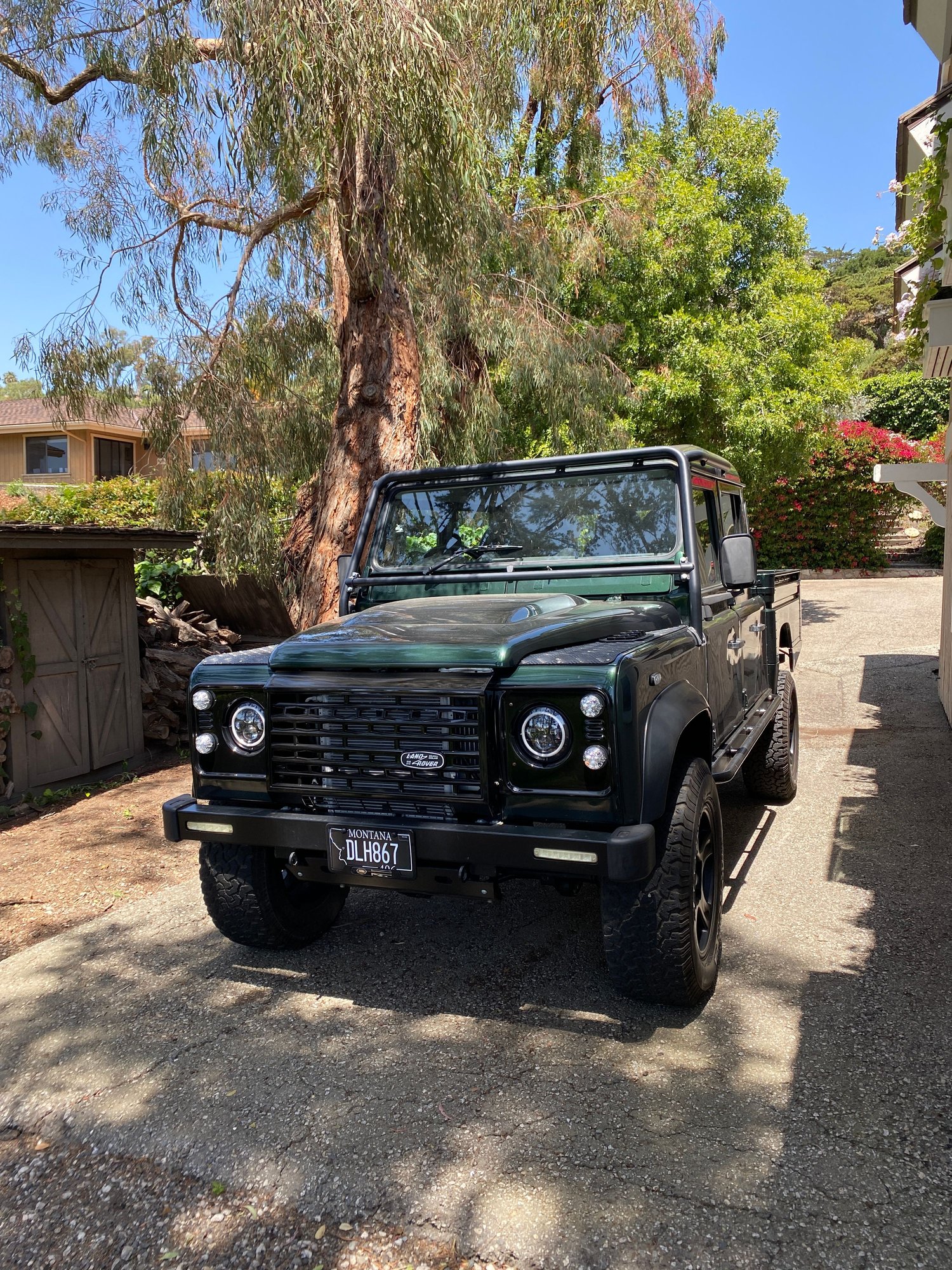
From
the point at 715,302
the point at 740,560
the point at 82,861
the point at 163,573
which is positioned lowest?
the point at 82,861

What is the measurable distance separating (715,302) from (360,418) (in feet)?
22.1

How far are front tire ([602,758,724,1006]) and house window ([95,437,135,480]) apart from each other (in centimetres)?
2436

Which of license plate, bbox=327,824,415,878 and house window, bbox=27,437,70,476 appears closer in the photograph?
license plate, bbox=327,824,415,878

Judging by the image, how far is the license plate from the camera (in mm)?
3107

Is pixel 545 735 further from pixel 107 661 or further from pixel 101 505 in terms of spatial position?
pixel 101 505

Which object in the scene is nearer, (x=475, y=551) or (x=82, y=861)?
(x=475, y=551)

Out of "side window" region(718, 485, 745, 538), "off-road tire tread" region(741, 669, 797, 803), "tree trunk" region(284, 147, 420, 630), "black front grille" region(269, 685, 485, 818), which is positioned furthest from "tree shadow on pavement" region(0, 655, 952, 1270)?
"tree trunk" region(284, 147, 420, 630)

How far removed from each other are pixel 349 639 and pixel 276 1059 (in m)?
1.49

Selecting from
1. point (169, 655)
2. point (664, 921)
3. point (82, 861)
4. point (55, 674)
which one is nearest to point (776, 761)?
Result: point (664, 921)

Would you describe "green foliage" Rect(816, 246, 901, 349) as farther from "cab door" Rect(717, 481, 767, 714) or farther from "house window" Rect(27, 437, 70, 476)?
"cab door" Rect(717, 481, 767, 714)

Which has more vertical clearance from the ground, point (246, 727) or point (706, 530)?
point (706, 530)

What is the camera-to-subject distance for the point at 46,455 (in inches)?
1013

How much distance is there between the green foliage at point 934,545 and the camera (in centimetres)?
1858

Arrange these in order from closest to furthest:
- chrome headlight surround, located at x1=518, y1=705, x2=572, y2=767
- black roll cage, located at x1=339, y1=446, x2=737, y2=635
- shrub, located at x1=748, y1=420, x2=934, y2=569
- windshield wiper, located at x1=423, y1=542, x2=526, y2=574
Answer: chrome headlight surround, located at x1=518, y1=705, x2=572, y2=767 < black roll cage, located at x1=339, y1=446, x2=737, y2=635 < windshield wiper, located at x1=423, y1=542, x2=526, y2=574 < shrub, located at x1=748, y1=420, x2=934, y2=569
